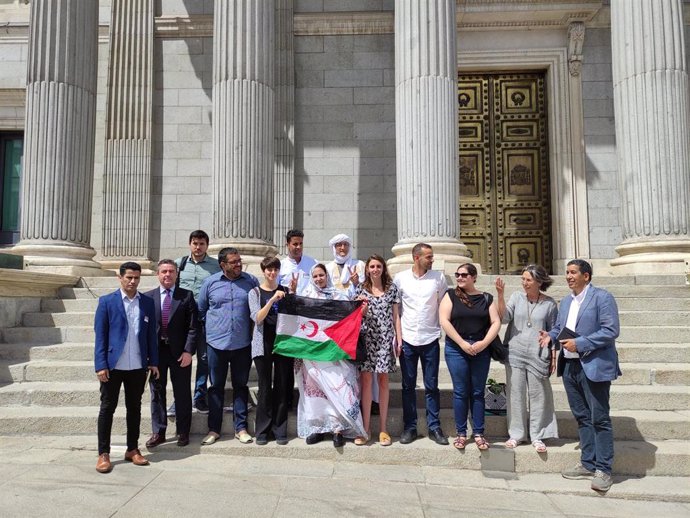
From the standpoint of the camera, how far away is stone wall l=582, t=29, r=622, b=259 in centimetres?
1274

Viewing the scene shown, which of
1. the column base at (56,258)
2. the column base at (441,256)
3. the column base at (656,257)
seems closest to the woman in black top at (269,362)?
the column base at (441,256)

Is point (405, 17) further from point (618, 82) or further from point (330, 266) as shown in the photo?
point (330, 266)

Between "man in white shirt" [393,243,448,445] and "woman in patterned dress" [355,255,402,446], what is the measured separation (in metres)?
0.11

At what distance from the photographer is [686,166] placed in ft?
31.4

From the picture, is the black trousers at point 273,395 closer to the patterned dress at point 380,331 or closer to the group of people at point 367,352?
the group of people at point 367,352

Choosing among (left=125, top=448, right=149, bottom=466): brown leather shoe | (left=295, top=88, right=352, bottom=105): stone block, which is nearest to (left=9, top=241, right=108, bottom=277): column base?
(left=125, top=448, right=149, bottom=466): brown leather shoe

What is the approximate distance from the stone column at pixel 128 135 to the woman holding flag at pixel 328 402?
27.6ft

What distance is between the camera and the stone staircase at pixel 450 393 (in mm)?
5441

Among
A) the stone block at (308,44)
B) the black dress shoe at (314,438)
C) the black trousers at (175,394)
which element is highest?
the stone block at (308,44)

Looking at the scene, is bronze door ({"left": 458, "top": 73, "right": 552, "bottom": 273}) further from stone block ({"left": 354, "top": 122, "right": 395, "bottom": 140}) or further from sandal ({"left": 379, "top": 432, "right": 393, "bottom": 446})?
sandal ({"left": 379, "top": 432, "right": 393, "bottom": 446})

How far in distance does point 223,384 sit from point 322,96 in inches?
372

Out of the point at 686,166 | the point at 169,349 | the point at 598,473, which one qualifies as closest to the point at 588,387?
the point at 598,473

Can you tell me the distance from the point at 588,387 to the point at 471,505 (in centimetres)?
158

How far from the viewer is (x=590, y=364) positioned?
5.02 meters
